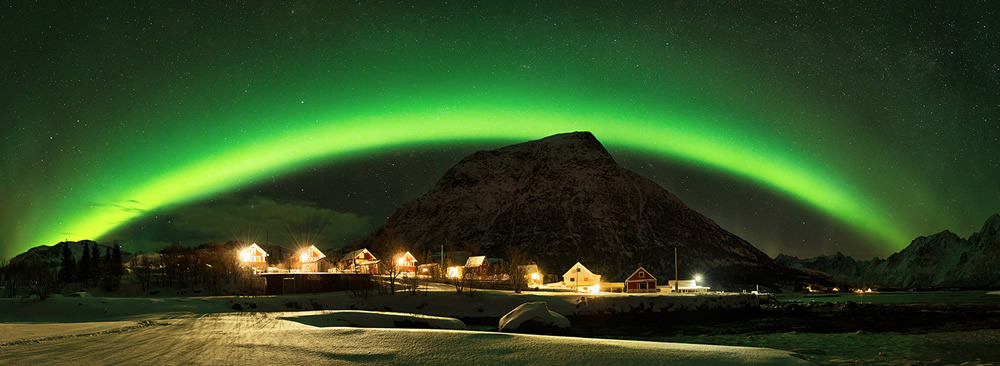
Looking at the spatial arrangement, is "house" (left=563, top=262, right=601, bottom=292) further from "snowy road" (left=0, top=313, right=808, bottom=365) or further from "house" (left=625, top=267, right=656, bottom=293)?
"snowy road" (left=0, top=313, right=808, bottom=365)

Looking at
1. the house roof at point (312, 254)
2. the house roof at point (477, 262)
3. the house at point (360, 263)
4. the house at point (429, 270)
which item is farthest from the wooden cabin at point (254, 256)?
the house roof at point (477, 262)

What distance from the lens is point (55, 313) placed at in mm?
43219

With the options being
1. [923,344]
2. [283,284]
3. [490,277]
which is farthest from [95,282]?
[923,344]

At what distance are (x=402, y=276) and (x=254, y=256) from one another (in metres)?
29.8

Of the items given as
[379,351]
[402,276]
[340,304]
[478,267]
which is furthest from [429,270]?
[379,351]

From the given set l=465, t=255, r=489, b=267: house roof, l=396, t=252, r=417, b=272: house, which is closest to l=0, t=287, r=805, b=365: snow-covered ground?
l=396, t=252, r=417, b=272: house

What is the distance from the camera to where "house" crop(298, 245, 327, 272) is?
386ft

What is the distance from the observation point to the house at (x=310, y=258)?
118 metres

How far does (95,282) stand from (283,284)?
116 ft

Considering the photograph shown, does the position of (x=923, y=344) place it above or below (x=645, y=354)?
below

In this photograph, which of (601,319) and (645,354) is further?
(601,319)

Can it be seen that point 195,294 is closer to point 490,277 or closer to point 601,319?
point 601,319

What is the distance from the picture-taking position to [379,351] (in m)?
17.0

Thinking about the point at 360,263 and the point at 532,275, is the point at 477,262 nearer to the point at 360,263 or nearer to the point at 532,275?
the point at 532,275
